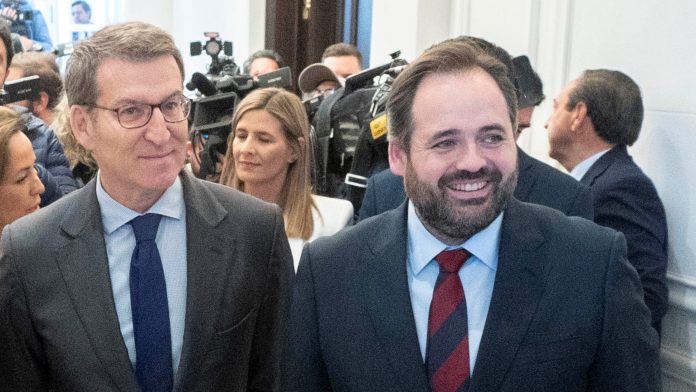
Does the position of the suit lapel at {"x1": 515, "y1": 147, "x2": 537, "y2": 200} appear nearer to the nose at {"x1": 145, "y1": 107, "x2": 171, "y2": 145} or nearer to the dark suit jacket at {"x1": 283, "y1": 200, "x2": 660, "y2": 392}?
the dark suit jacket at {"x1": 283, "y1": 200, "x2": 660, "y2": 392}

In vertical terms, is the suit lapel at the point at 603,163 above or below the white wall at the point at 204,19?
below

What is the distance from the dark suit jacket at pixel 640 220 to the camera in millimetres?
3359

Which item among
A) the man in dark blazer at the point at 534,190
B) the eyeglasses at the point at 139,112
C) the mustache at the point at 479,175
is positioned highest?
the eyeglasses at the point at 139,112

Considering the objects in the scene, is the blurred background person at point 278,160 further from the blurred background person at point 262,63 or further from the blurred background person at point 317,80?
the blurred background person at point 262,63

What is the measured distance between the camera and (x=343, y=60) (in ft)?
19.8

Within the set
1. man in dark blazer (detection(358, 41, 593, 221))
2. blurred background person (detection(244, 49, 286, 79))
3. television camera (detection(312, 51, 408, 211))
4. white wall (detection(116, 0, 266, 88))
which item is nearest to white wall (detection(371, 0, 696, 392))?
television camera (detection(312, 51, 408, 211))

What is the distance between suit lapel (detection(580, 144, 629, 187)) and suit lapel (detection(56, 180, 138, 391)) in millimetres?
2169

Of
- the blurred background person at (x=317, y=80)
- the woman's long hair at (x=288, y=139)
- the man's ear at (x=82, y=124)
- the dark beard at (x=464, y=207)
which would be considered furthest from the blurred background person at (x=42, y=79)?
the dark beard at (x=464, y=207)

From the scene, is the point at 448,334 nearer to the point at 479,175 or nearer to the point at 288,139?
the point at 479,175

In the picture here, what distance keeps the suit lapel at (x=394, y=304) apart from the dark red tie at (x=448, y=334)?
29 millimetres

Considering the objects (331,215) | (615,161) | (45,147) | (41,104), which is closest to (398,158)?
(331,215)

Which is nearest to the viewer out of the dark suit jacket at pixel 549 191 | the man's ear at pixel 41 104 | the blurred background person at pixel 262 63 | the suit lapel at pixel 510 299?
the suit lapel at pixel 510 299

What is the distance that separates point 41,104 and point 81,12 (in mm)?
7546

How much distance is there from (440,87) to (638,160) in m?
2.24
